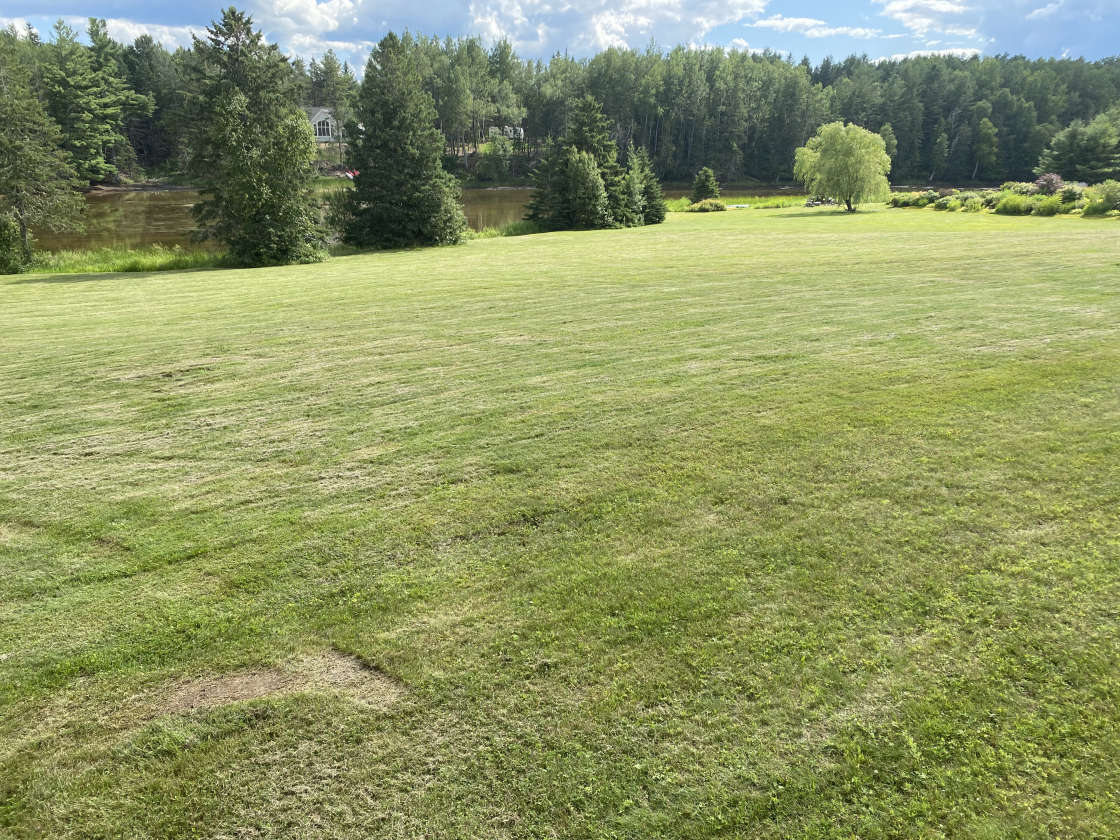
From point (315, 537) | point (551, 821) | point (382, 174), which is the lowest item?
point (551, 821)

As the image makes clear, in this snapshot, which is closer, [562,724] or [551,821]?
[551,821]

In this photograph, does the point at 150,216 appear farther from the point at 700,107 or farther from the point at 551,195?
the point at 700,107

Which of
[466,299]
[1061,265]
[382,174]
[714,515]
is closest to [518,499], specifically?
[714,515]

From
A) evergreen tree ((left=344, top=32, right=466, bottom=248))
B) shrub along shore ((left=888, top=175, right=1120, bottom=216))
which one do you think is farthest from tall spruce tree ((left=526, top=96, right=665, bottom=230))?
shrub along shore ((left=888, top=175, right=1120, bottom=216))

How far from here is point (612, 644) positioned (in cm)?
316

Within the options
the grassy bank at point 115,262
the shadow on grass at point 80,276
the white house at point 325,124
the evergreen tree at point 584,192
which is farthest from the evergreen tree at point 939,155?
the shadow on grass at point 80,276

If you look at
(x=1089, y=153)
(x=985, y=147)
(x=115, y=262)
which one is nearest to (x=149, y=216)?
(x=115, y=262)

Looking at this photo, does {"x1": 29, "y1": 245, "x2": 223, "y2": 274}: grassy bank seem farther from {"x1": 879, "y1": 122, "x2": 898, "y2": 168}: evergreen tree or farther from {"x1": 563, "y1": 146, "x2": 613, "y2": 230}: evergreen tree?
{"x1": 879, "y1": 122, "x2": 898, "y2": 168}: evergreen tree

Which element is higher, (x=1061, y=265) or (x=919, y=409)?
(x=1061, y=265)

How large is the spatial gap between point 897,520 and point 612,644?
2.19m

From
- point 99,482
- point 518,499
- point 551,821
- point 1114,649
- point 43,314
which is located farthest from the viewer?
point 43,314

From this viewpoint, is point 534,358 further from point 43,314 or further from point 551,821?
point 43,314

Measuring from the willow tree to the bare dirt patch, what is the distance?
44371 millimetres

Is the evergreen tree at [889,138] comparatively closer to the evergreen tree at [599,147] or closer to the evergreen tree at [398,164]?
the evergreen tree at [599,147]
